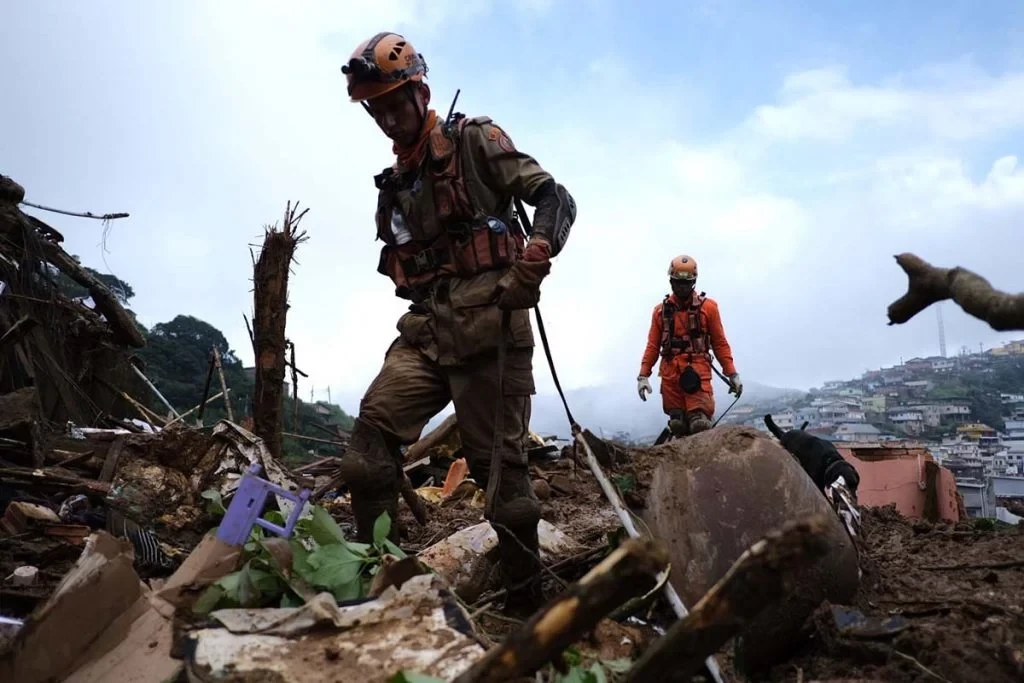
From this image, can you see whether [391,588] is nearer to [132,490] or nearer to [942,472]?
[132,490]

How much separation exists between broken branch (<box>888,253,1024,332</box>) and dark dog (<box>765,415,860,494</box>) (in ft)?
6.34

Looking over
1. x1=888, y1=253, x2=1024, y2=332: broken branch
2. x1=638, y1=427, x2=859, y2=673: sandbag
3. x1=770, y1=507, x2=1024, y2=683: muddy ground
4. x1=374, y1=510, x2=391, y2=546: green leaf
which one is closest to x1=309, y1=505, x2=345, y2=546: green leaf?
x1=374, y1=510, x2=391, y2=546: green leaf

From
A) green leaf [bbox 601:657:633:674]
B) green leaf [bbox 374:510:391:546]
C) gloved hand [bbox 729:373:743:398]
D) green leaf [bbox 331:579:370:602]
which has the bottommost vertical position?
green leaf [bbox 601:657:633:674]

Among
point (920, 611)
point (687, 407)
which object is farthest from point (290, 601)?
point (687, 407)

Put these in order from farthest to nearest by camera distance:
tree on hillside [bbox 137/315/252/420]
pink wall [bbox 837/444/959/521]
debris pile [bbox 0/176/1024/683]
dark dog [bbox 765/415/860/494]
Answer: tree on hillside [bbox 137/315/252/420] → pink wall [bbox 837/444/959/521] → dark dog [bbox 765/415/860/494] → debris pile [bbox 0/176/1024/683]

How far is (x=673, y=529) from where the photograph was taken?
3.04 metres

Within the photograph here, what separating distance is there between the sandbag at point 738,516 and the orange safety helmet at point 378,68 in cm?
188

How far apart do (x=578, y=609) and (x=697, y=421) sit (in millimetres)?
6882

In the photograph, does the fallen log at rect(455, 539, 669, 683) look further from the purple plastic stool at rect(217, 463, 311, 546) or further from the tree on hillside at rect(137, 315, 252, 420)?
the tree on hillside at rect(137, 315, 252, 420)

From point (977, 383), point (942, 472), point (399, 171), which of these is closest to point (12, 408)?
point (399, 171)

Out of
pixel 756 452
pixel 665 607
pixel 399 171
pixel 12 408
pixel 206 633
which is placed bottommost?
pixel 665 607

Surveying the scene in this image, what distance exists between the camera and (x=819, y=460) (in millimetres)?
4031

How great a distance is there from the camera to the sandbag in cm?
284

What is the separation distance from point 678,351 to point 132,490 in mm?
5262
